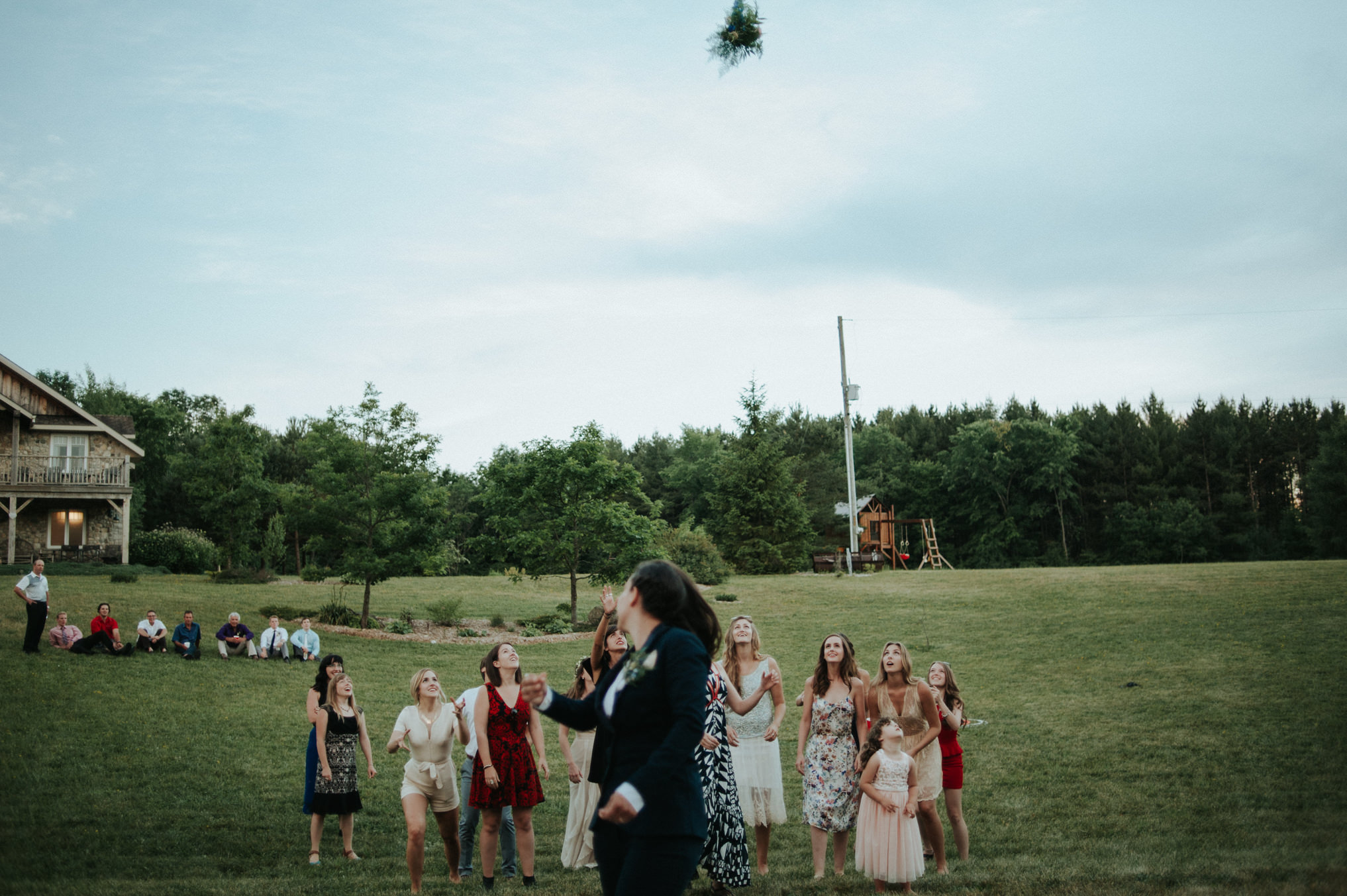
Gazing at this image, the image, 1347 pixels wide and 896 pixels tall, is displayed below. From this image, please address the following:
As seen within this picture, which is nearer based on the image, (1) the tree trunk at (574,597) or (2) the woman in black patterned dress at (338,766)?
(2) the woman in black patterned dress at (338,766)

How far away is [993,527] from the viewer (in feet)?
190

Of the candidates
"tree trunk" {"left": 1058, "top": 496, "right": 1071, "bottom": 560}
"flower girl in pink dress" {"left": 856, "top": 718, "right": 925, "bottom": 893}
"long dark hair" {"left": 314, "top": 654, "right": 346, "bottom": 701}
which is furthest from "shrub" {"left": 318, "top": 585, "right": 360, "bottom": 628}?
"tree trunk" {"left": 1058, "top": 496, "right": 1071, "bottom": 560}

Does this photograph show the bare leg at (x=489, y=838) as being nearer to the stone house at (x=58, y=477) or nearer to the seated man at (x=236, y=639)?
the seated man at (x=236, y=639)

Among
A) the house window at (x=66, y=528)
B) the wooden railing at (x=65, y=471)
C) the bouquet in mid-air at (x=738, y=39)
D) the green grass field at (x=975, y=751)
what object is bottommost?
the green grass field at (x=975, y=751)

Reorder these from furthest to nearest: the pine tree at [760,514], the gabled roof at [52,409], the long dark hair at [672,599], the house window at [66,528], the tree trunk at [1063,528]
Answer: the tree trunk at [1063,528] < the pine tree at [760,514] < the house window at [66,528] < the gabled roof at [52,409] < the long dark hair at [672,599]

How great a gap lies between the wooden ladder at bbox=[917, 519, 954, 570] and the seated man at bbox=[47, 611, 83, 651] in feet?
133

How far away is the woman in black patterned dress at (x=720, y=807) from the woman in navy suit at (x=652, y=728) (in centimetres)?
299

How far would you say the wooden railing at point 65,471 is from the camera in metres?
35.5

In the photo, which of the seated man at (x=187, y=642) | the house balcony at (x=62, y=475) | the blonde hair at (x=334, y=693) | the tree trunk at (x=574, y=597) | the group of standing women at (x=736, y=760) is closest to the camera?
the group of standing women at (x=736, y=760)

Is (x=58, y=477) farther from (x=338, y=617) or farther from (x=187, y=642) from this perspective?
(x=187, y=642)

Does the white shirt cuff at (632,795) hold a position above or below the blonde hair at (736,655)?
above

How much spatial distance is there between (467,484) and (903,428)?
1353 inches

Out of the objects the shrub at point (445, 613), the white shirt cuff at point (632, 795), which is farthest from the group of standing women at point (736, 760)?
the shrub at point (445, 613)

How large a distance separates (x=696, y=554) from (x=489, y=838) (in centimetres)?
2944
